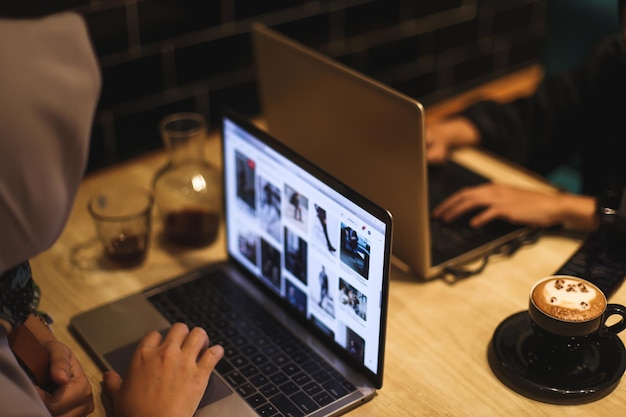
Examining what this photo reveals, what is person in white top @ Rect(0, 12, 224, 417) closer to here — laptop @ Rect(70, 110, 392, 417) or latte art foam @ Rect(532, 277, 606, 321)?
laptop @ Rect(70, 110, 392, 417)

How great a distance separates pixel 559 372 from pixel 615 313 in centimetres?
12

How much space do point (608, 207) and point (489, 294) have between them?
10.7 inches

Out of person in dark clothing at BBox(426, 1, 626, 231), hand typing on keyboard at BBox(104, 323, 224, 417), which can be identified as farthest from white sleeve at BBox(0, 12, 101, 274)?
person in dark clothing at BBox(426, 1, 626, 231)

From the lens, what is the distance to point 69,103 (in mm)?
805

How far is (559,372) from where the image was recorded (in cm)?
115

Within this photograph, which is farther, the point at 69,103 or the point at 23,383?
the point at 23,383

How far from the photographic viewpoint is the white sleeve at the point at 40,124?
0.77 metres

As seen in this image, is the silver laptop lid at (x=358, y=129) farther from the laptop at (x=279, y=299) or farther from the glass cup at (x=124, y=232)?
the glass cup at (x=124, y=232)

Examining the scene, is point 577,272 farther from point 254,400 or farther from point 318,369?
point 254,400

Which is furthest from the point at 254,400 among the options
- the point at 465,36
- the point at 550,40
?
the point at 465,36

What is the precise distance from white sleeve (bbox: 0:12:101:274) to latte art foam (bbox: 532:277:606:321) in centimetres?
65

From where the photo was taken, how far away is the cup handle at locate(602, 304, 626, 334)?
111cm

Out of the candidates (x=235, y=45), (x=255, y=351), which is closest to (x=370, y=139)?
(x=255, y=351)

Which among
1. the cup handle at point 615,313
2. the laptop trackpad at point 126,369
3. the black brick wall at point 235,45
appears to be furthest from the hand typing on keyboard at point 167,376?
the black brick wall at point 235,45
